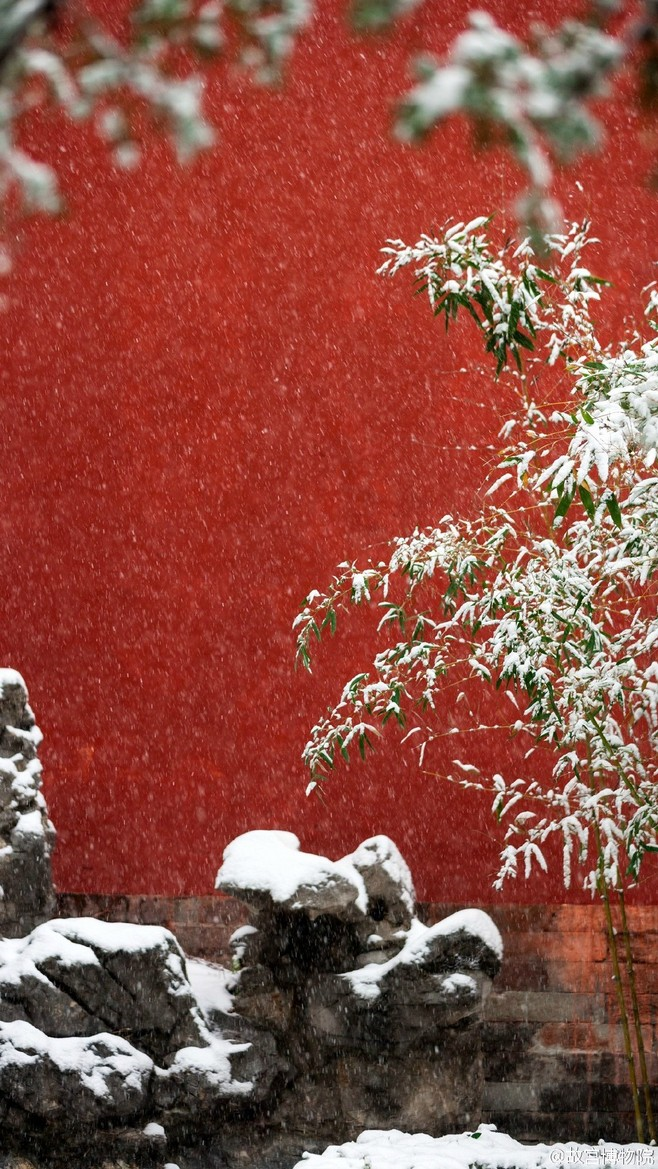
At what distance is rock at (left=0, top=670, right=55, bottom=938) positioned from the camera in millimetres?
4262

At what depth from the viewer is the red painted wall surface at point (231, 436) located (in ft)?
17.2

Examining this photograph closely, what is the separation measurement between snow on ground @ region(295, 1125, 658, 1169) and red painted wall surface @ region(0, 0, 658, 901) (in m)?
1.36

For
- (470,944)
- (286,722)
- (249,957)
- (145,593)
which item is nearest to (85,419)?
(145,593)

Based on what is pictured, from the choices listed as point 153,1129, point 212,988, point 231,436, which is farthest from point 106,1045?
point 231,436

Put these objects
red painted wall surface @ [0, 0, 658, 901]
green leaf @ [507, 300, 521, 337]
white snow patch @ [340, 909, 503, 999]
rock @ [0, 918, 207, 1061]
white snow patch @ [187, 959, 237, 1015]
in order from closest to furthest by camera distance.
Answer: green leaf @ [507, 300, 521, 337], rock @ [0, 918, 207, 1061], white snow patch @ [340, 909, 503, 999], white snow patch @ [187, 959, 237, 1015], red painted wall surface @ [0, 0, 658, 901]

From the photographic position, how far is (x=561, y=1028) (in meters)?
4.67

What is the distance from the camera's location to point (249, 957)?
4.23 m

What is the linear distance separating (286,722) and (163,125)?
14.4 feet

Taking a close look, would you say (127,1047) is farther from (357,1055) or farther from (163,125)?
(163,125)

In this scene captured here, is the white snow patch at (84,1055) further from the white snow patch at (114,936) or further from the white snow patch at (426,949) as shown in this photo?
the white snow patch at (426,949)

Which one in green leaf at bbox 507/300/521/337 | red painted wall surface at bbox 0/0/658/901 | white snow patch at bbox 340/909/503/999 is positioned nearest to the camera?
green leaf at bbox 507/300/521/337

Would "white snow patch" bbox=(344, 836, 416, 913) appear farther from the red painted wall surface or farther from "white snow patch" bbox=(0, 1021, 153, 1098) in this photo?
"white snow patch" bbox=(0, 1021, 153, 1098)

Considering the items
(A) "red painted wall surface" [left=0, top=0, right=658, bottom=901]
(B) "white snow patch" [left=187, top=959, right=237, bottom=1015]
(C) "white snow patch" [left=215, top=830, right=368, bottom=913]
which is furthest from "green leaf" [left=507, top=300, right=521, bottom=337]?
(B) "white snow patch" [left=187, top=959, right=237, bottom=1015]

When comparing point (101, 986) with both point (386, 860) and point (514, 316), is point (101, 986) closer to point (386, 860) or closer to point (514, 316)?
point (386, 860)
